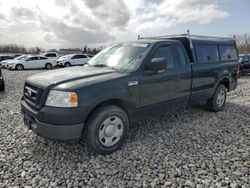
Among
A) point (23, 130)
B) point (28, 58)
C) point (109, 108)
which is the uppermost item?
point (28, 58)

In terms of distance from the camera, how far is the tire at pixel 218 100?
19.8 feet

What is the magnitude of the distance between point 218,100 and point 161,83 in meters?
2.65

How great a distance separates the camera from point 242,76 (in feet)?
51.3

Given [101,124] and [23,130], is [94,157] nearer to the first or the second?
[101,124]

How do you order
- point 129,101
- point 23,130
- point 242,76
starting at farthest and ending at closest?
point 242,76 → point 23,130 → point 129,101

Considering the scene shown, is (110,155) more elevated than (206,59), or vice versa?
(206,59)

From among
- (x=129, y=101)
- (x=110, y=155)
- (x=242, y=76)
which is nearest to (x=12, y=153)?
(x=110, y=155)

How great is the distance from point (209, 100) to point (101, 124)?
365 centimetres

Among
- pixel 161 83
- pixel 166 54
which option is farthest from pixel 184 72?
pixel 161 83

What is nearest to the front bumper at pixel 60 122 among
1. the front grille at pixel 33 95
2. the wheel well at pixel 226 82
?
the front grille at pixel 33 95

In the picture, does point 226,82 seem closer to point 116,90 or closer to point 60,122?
point 116,90

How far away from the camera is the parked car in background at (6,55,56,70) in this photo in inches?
870

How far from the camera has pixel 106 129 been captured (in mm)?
3715

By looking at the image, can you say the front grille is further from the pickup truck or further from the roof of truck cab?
the roof of truck cab
